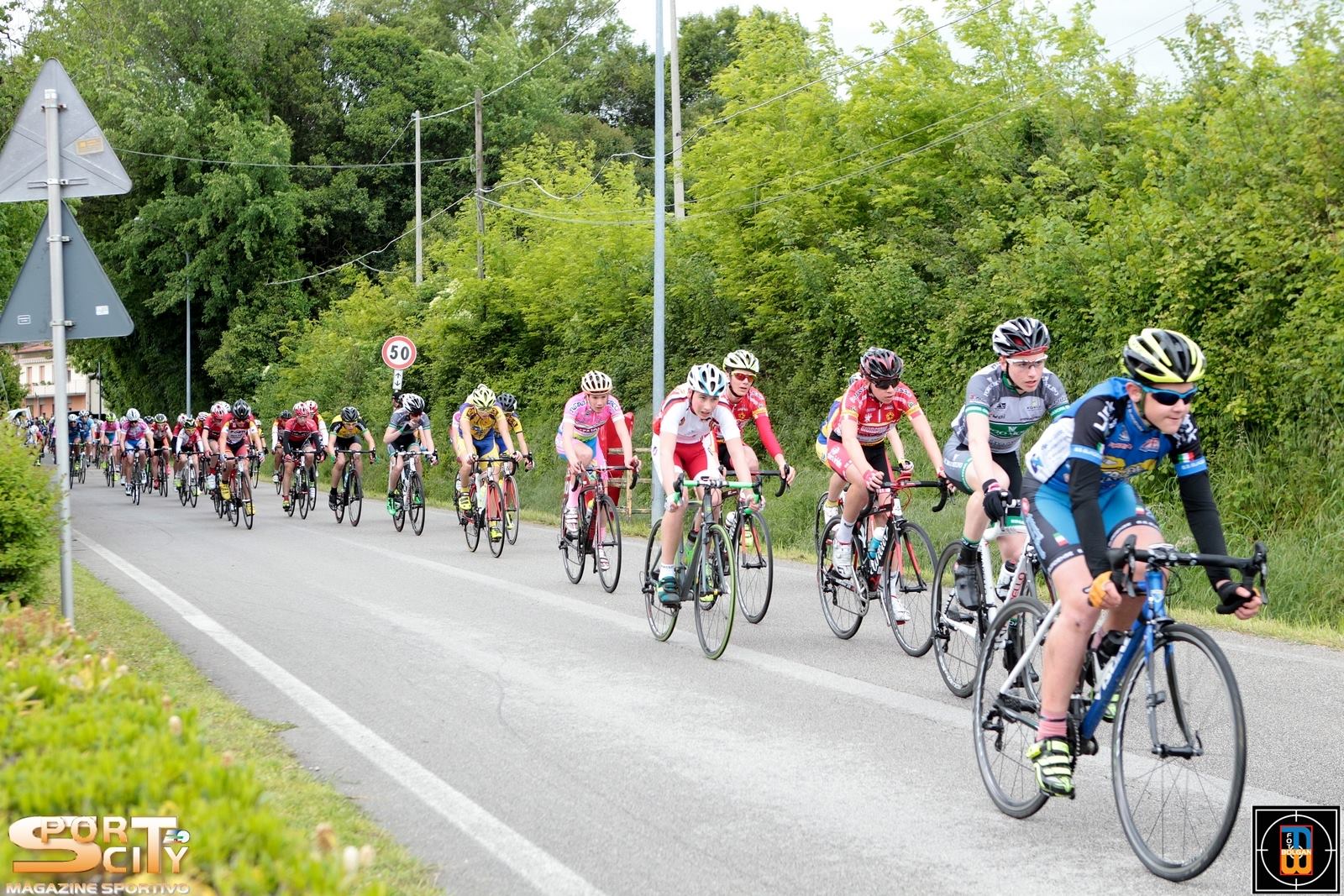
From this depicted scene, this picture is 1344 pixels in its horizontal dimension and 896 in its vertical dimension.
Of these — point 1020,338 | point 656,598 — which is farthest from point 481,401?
point 1020,338

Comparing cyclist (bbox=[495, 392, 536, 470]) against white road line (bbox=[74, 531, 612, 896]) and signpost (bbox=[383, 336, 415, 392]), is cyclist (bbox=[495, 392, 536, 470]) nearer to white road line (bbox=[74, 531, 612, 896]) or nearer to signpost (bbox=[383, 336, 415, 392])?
white road line (bbox=[74, 531, 612, 896])

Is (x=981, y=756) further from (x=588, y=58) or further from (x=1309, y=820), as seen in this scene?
(x=588, y=58)

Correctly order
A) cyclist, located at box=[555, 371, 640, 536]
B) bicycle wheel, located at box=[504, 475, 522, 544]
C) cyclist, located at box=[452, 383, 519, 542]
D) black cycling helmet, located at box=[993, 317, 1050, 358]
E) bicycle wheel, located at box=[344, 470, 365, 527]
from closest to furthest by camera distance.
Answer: black cycling helmet, located at box=[993, 317, 1050, 358] → cyclist, located at box=[555, 371, 640, 536] → bicycle wheel, located at box=[504, 475, 522, 544] → cyclist, located at box=[452, 383, 519, 542] → bicycle wheel, located at box=[344, 470, 365, 527]

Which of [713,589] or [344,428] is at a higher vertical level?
[344,428]

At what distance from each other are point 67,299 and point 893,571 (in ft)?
18.2

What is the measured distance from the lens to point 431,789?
19.2ft

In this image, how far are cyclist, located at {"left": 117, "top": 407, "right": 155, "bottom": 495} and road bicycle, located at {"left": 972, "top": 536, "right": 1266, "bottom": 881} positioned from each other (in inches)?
1170

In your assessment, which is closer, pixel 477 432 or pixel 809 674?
pixel 809 674

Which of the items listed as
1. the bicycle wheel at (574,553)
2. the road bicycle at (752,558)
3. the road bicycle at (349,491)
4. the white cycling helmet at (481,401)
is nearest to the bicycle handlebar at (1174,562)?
the road bicycle at (752,558)

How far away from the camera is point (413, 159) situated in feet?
193

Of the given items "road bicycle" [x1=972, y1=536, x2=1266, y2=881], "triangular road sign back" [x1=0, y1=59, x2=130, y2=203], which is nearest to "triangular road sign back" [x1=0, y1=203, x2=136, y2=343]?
"triangular road sign back" [x1=0, y1=59, x2=130, y2=203]

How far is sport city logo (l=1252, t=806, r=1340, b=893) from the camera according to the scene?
4.61 m

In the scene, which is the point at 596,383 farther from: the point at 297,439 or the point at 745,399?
the point at 297,439

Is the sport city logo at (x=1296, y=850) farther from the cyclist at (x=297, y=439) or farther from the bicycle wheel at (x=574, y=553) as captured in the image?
the cyclist at (x=297, y=439)
